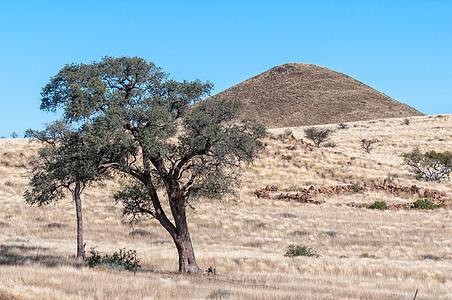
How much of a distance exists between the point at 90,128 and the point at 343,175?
41878mm

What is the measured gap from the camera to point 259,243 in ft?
89.0

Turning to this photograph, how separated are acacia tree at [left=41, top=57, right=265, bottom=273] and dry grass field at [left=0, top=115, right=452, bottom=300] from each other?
145 inches

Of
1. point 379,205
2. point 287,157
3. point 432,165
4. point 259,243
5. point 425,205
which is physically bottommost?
point 259,243

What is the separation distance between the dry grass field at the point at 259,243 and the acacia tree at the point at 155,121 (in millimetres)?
3674

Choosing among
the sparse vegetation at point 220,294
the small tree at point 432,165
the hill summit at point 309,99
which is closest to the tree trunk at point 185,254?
the sparse vegetation at point 220,294

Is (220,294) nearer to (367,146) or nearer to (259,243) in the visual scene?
(259,243)

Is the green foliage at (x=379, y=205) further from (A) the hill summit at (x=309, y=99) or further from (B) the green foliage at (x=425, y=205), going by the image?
(A) the hill summit at (x=309, y=99)

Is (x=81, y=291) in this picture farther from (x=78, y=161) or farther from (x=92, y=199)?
(x=92, y=199)

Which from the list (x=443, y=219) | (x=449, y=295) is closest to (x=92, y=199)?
(x=443, y=219)

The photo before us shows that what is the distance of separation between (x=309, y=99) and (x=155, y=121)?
144m

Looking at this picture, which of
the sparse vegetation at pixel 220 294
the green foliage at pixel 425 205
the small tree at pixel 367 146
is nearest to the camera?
the sparse vegetation at pixel 220 294

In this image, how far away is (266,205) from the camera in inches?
1614

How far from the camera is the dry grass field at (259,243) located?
12273 mm

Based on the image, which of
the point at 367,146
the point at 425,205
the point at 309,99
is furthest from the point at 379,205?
the point at 309,99
